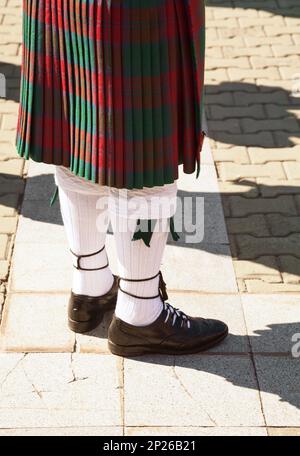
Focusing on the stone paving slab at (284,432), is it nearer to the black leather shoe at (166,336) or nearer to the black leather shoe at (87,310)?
the black leather shoe at (166,336)

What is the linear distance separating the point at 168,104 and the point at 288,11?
13.5 ft

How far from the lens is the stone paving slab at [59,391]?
300 cm

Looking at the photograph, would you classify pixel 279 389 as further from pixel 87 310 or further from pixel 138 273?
pixel 87 310

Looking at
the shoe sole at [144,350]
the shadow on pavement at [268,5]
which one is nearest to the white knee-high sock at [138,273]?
the shoe sole at [144,350]

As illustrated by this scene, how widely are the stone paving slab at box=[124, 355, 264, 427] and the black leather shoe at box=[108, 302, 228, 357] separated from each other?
0.13 feet

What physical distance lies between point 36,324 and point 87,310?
233 mm

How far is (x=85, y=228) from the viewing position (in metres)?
3.15

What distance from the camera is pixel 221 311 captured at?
3.56 meters

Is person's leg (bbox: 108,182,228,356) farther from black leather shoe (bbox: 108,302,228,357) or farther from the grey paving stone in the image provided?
the grey paving stone

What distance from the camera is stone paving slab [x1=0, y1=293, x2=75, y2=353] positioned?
11.0 ft

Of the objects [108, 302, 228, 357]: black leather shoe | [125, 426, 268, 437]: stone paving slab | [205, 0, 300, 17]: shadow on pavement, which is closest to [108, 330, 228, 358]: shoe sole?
[108, 302, 228, 357]: black leather shoe

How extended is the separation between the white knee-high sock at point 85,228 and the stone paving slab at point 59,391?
0.93ft

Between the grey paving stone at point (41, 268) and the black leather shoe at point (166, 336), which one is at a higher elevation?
the black leather shoe at point (166, 336)
